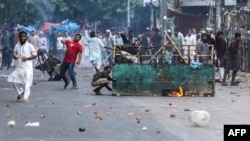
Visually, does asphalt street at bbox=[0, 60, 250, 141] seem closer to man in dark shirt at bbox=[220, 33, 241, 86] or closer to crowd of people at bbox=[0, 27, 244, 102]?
crowd of people at bbox=[0, 27, 244, 102]

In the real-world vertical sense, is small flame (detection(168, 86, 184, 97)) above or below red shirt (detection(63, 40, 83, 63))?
below

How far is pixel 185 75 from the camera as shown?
68.6ft

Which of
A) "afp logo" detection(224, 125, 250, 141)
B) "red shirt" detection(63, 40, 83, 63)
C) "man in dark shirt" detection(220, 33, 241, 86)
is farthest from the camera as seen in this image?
"man in dark shirt" detection(220, 33, 241, 86)

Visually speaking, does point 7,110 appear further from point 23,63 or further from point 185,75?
point 185,75

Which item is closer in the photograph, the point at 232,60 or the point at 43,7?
the point at 232,60

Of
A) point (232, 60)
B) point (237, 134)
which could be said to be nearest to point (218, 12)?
point (232, 60)

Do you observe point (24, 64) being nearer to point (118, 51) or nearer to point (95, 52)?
point (118, 51)

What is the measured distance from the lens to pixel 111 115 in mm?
15969

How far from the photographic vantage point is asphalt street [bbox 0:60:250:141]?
12938mm

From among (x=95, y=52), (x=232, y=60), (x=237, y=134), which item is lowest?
(x=95, y=52)

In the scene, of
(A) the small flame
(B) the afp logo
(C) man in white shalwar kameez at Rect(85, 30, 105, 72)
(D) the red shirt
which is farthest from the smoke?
(B) the afp logo

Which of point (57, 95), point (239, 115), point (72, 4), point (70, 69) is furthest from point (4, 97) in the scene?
point (72, 4)

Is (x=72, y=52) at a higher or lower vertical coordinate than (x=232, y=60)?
higher

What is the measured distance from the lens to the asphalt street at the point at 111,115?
12.9 metres
